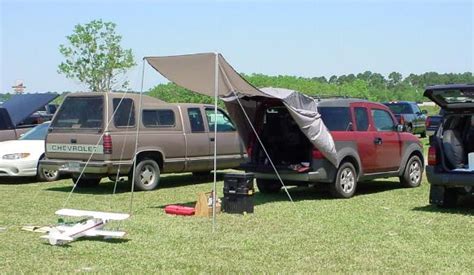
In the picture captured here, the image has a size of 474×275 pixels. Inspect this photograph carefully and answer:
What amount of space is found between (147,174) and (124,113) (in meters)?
1.28

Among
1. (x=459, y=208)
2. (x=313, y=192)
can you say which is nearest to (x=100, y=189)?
(x=313, y=192)

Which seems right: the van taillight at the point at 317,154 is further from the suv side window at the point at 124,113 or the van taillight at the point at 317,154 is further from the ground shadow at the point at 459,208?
the suv side window at the point at 124,113

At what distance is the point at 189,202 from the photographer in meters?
12.0

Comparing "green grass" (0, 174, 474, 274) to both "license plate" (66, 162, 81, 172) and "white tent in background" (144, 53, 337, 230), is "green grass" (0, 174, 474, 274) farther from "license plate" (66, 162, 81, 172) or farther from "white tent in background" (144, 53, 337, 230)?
"white tent in background" (144, 53, 337, 230)

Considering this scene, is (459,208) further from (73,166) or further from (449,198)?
(73,166)

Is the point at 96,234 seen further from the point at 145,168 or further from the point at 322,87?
the point at 322,87

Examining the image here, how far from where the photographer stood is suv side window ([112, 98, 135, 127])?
42.7 feet

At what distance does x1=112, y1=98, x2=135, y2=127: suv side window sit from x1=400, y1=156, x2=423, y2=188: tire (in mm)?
5281

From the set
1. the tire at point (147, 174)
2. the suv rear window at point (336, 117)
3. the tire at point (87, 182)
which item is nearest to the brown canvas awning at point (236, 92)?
Result: the suv rear window at point (336, 117)

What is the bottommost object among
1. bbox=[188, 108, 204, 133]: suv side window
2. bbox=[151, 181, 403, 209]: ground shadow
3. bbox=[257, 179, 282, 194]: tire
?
bbox=[151, 181, 403, 209]: ground shadow

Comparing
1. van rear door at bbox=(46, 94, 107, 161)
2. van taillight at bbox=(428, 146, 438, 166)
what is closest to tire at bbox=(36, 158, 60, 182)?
van rear door at bbox=(46, 94, 107, 161)

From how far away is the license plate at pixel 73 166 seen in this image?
12922 millimetres

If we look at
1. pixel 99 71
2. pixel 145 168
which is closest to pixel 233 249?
pixel 145 168

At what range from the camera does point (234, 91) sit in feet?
35.3
